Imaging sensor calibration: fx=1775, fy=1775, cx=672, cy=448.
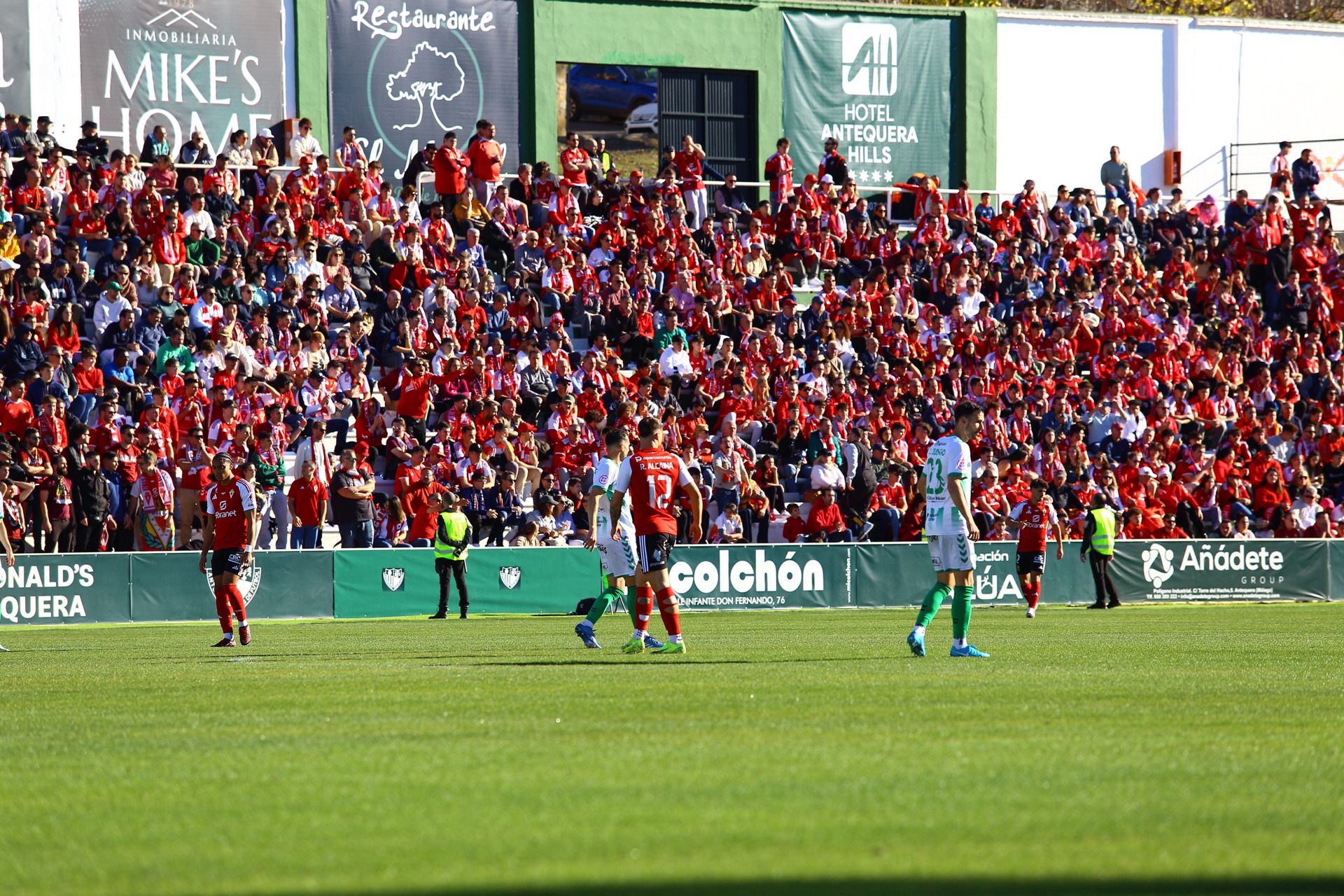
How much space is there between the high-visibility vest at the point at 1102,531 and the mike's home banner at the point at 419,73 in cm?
1559

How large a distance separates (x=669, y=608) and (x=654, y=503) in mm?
946

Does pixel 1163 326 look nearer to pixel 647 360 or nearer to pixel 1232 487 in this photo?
pixel 1232 487

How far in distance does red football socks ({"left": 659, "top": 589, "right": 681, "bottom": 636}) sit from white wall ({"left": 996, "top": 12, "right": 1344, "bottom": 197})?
29.7m

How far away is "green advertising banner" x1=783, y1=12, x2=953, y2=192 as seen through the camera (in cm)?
4162

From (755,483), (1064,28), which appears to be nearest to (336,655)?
(755,483)

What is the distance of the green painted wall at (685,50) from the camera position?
121ft

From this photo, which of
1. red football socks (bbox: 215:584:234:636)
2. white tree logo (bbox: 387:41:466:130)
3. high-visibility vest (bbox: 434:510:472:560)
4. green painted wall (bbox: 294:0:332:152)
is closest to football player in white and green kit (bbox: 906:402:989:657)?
red football socks (bbox: 215:584:234:636)

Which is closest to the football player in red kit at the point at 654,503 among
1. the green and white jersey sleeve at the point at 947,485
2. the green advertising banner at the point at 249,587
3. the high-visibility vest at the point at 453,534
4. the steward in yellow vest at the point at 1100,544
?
the green and white jersey sleeve at the point at 947,485

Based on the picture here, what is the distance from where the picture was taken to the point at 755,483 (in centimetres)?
3033

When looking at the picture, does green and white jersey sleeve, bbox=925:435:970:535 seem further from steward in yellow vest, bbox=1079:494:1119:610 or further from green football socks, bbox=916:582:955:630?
steward in yellow vest, bbox=1079:494:1119:610

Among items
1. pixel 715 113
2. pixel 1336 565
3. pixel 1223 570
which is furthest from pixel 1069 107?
pixel 1223 570

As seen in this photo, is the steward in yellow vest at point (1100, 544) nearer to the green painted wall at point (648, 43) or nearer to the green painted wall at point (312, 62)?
the green painted wall at point (648, 43)

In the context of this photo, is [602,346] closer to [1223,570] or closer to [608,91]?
[1223,570]

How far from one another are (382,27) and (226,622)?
2177cm
